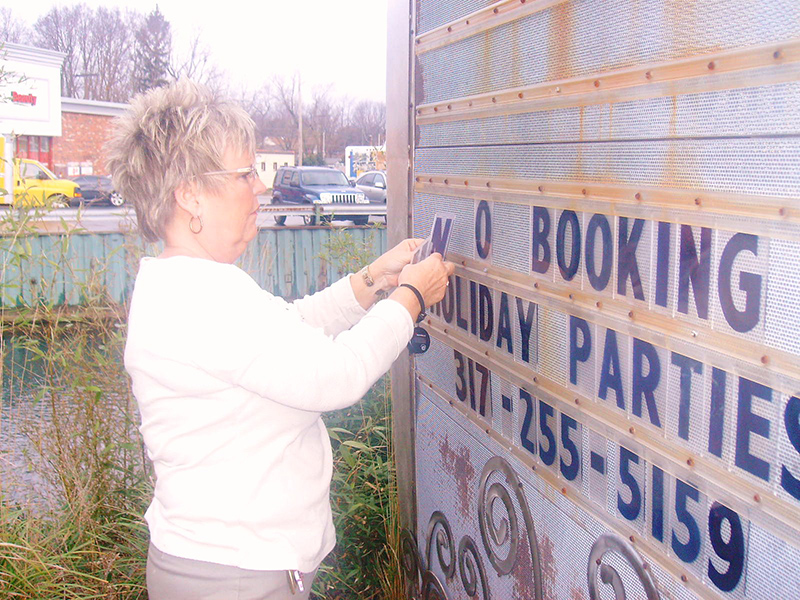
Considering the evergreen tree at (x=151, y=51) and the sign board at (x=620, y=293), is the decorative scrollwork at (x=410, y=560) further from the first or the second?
the evergreen tree at (x=151, y=51)

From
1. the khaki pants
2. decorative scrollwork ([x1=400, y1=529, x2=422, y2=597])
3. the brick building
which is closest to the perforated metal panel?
the khaki pants

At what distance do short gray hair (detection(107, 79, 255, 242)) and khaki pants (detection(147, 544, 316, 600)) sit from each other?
2.55 feet

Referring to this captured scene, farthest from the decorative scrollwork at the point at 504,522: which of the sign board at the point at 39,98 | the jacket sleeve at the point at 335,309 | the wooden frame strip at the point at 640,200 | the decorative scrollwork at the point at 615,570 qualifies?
the sign board at the point at 39,98

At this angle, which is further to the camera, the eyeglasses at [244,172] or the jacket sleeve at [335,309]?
the jacket sleeve at [335,309]

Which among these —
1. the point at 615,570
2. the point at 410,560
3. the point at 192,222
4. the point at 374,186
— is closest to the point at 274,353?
the point at 192,222

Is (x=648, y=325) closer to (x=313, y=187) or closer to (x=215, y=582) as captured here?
(x=215, y=582)

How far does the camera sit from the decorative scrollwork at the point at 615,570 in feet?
5.06

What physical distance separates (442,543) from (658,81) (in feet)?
5.74

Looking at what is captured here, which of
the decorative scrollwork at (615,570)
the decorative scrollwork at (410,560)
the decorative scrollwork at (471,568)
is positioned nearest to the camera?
the decorative scrollwork at (615,570)

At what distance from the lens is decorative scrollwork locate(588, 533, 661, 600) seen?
1543mm

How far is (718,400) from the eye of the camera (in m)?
1.32

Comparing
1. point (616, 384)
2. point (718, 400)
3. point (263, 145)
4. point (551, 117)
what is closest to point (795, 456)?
point (718, 400)

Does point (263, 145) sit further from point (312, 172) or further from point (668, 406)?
point (668, 406)

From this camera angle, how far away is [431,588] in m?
2.77
